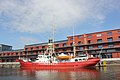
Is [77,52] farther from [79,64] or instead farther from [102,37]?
[79,64]

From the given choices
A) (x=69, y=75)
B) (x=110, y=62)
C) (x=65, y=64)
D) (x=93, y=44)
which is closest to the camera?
(x=69, y=75)

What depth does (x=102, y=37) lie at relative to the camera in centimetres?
9231

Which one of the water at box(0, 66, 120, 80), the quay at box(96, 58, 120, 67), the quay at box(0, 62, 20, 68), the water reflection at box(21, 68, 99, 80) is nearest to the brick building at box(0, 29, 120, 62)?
the quay at box(96, 58, 120, 67)

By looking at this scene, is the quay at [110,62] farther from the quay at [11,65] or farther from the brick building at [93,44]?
the quay at [11,65]

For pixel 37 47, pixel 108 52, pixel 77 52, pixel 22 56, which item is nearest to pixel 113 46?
pixel 108 52

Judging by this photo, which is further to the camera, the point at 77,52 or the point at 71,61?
the point at 77,52

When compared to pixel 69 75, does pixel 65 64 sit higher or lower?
higher

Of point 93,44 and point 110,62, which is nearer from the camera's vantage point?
point 110,62

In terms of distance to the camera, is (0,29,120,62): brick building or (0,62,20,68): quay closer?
(0,29,120,62): brick building

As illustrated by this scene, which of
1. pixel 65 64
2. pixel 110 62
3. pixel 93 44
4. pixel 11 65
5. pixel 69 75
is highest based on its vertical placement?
pixel 93 44

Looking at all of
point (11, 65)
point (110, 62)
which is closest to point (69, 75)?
point (110, 62)

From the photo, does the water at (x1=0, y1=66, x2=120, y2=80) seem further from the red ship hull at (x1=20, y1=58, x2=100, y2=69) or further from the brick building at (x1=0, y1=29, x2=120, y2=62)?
the brick building at (x1=0, y1=29, x2=120, y2=62)

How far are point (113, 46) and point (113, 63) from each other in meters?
11.9

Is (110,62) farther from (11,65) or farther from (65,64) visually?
(11,65)
